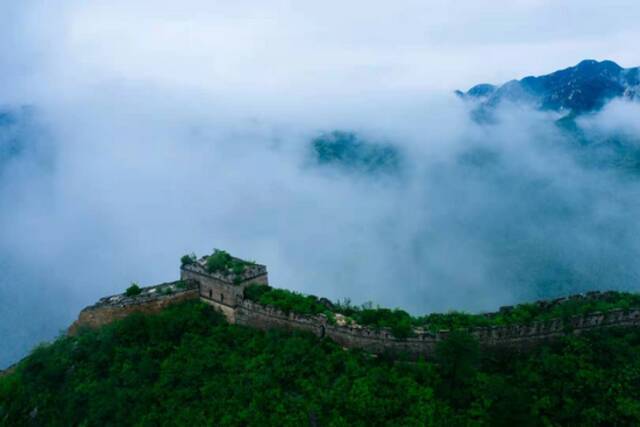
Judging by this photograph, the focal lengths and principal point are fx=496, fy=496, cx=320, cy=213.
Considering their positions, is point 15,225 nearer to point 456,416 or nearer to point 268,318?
point 268,318

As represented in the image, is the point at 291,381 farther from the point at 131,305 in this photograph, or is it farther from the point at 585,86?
the point at 585,86

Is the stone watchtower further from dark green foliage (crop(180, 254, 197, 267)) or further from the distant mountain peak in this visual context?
the distant mountain peak

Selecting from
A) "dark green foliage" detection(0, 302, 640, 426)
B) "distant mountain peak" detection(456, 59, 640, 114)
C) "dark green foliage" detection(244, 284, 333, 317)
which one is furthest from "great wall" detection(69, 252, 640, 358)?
"distant mountain peak" detection(456, 59, 640, 114)

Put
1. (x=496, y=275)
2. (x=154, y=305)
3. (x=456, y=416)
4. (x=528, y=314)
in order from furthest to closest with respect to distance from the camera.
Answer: (x=496, y=275) → (x=154, y=305) → (x=528, y=314) → (x=456, y=416)

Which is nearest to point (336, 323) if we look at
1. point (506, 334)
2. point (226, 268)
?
point (506, 334)

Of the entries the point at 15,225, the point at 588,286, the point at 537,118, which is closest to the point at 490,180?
the point at 537,118
